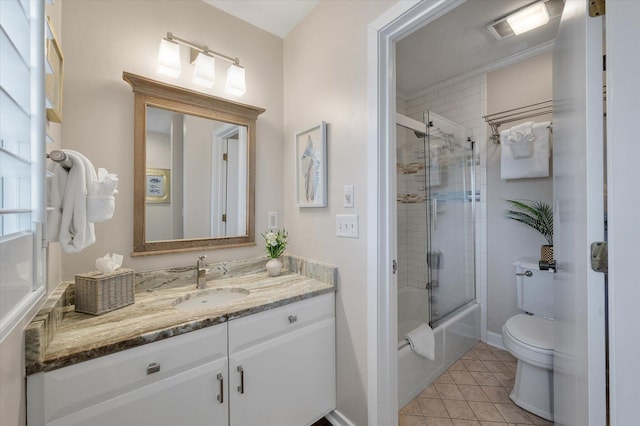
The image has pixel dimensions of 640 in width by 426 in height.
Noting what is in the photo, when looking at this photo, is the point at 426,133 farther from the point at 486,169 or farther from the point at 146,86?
the point at 146,86

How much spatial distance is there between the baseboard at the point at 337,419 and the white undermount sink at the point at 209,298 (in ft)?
2.79

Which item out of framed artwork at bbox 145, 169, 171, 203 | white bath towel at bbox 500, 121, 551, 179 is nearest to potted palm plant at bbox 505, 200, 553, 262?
white bath towel at bbox 500, 121, 551, 179

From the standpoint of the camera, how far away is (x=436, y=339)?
1.98m

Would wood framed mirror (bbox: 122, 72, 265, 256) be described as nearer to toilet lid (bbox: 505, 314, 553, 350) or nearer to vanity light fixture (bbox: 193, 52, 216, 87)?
vanity light fixture (bbox: 193, 52, 216, 87)

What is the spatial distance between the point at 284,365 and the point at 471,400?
1.34 metres

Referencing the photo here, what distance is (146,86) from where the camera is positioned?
56.2 inches

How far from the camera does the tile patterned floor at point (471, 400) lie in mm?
1589

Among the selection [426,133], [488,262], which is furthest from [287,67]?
[488,262]

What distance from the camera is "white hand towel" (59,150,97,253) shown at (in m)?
0.87

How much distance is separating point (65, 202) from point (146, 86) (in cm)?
85

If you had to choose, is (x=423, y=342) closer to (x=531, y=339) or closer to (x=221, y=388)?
(x=531, y=339)

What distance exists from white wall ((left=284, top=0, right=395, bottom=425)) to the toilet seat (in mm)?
1033

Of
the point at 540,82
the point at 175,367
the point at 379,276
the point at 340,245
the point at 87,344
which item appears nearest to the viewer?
the point at 87,344

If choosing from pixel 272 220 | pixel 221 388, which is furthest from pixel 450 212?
pixel 221 388
